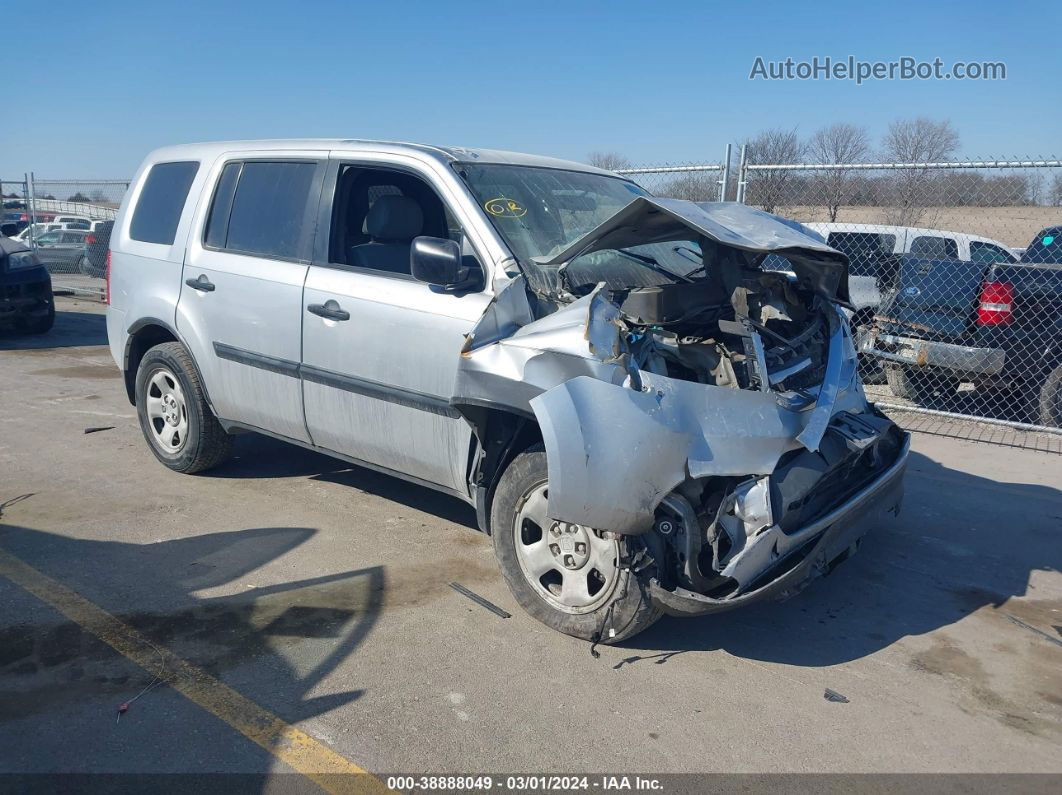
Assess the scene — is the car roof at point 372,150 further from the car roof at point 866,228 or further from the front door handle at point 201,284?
the car roof at point 866,228

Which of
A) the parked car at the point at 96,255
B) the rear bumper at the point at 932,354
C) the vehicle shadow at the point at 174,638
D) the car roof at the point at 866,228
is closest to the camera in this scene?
the vehicle shadow at the point at 174,638

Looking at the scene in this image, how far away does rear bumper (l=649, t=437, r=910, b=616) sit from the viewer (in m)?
3.40

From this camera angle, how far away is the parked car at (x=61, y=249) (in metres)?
21.0

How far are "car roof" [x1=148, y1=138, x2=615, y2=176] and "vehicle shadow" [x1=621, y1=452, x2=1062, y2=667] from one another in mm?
2592

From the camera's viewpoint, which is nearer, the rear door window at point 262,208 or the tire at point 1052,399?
the rear door window at point 262,208

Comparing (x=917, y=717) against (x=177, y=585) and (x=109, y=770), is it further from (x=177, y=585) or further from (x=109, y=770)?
(x=177, y=585)

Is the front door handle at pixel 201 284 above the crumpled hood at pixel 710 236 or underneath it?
underneath

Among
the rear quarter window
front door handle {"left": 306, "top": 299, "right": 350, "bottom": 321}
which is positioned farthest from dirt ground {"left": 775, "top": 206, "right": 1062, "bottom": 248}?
front door handle {"left": 306, "top": 299, "right": 350, "bottom": 321}

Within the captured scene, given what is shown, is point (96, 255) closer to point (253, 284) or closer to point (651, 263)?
point (253, 284)

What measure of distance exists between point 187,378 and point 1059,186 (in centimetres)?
898

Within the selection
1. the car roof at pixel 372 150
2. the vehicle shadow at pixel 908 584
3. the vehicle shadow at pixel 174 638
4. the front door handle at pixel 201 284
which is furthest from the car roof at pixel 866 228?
the vehicle shadow at pixel 174 638

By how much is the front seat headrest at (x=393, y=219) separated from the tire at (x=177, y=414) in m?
1.64

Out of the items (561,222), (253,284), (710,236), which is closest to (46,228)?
(253,284)

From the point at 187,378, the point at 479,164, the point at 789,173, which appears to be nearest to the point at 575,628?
the point at 479,164
